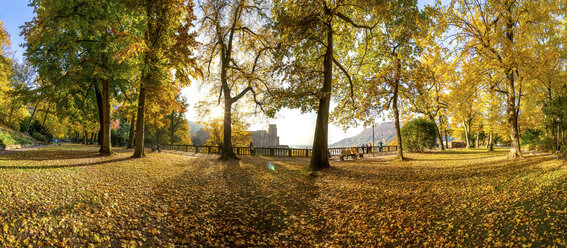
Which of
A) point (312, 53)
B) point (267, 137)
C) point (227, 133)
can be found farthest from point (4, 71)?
point (267, 137)

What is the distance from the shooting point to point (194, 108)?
18.8 metres

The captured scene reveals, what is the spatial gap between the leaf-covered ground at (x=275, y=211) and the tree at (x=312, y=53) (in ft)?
11.9

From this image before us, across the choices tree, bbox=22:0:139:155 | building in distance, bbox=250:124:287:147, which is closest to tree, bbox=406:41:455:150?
tree, bbox=22:0:139:155

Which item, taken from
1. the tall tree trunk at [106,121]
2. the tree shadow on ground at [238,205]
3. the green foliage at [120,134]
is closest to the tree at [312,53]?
the tree shadow on ground at [238,205]

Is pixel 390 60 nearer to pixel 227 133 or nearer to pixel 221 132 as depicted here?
pixel 227 133

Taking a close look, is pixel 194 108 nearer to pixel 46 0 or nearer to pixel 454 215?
pixel 46 0

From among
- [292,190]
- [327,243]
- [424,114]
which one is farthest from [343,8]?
[424,114]

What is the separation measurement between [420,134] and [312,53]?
56.2ft

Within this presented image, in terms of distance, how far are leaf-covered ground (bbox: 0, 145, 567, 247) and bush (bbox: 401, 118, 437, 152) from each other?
14.3 metres

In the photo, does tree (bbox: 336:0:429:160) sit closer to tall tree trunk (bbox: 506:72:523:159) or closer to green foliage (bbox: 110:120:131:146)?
tall tree trunk (bbox: 506:72:523:159)

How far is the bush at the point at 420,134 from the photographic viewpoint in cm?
2258

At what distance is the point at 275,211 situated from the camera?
6.49m

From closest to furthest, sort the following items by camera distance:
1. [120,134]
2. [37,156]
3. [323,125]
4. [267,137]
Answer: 1. [323,125]
2. [37,156]
3. [120,134]
4. [267,137]

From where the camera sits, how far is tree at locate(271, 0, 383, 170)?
10047 mm
